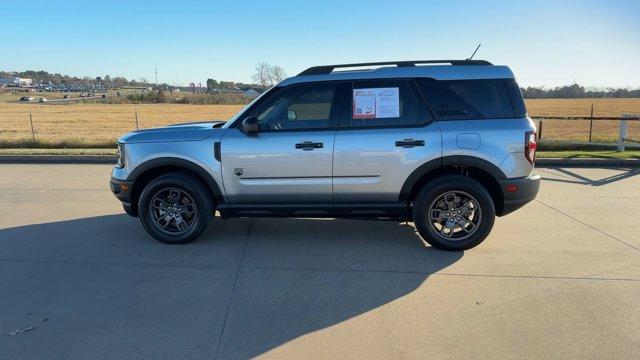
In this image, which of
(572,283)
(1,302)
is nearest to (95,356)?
(1,302)

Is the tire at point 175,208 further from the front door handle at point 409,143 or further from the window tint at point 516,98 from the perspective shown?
the window tint at point 516,98

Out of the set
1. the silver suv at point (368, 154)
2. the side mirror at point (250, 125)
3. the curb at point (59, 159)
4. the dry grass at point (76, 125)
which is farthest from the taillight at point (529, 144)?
the dry grass at point (76, 125)

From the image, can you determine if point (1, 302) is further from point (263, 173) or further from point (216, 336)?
point (263, 173)

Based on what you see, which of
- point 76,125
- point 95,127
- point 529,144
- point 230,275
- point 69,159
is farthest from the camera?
point 76,125

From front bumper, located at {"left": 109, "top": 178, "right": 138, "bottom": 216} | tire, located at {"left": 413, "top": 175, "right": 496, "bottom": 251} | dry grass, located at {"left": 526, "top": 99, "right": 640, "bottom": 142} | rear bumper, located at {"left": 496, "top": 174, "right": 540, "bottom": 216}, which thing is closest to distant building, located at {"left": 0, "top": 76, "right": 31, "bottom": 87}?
dry grass, located at {"left": 526, "top": 99, "right": 640, "bottom": 142}

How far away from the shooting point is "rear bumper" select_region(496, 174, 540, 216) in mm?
4793

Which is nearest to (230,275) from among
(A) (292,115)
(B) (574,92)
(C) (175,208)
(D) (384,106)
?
(C) (175,208)

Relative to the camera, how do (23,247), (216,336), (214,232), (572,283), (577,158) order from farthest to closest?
(577,158) → (214,232) → (23,247) → (572,283) → (216,336)

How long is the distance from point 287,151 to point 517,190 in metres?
2.43

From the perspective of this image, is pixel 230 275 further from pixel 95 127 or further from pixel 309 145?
pixel 95 127

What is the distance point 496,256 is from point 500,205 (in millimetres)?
554

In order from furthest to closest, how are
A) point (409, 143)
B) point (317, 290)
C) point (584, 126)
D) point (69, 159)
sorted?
point (584, 126), point (69, 159), point (409, 143), point (317, 290)

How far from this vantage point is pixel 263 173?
4980 millimetres

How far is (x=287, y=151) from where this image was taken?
489 centimetres
